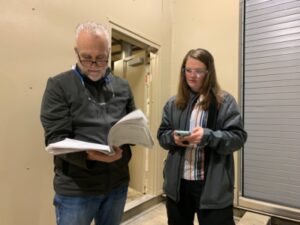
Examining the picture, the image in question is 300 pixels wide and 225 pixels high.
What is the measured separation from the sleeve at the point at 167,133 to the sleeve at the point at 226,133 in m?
0.18

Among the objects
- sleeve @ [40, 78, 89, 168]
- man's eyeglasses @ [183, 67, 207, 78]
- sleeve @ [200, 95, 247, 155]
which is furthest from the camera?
man's eyeglasses @ [183, 67, 207, 78]

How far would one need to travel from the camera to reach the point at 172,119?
1401mm

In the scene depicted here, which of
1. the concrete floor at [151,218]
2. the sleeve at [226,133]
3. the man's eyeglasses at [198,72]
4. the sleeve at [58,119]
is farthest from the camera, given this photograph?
the concrete floor at [151,218]

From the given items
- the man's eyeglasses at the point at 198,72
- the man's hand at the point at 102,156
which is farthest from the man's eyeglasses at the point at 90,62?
the man's eyeglasses at the point at 198,72

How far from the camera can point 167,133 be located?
1.37m

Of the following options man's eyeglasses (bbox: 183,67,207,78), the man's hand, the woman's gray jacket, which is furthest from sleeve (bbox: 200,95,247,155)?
the man's hand

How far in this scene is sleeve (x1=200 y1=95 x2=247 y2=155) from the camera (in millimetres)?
1201

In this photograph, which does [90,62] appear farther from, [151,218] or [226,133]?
[151,218]

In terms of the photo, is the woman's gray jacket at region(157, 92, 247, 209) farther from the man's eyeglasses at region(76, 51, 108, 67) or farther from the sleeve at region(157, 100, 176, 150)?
the man's eyeglasses at region(76, 51, 108, 67)

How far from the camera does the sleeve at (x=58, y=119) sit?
96 cm

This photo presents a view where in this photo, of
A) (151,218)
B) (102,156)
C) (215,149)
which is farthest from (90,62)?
(151,218)

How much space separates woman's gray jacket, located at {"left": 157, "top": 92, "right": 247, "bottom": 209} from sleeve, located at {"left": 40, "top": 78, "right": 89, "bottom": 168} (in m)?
0.50

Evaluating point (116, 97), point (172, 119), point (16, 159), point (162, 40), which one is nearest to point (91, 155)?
point (116, 97)

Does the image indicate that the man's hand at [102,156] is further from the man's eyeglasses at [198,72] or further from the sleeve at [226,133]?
the man's eyeglasses at [198,72]
